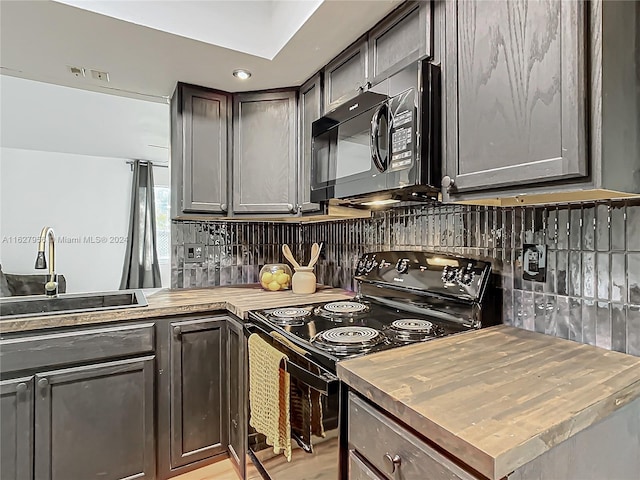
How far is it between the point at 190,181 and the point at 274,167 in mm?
511

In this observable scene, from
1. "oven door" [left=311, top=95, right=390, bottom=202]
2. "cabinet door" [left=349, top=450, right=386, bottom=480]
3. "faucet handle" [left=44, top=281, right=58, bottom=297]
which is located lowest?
"cabinet door" [left=349, top=450, right=386, bottom=480]

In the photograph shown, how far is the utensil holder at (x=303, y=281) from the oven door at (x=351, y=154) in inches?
22.4

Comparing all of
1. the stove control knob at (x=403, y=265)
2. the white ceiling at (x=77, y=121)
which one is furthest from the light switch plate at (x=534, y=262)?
the white ceiling at (x=77, y=121)

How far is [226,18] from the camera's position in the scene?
170 cm

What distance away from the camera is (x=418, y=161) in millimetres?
1169

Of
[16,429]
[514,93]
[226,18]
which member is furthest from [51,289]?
[514,93]

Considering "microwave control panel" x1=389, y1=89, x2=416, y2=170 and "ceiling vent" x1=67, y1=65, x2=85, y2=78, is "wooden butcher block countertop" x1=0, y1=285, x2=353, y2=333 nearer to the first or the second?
"microwave control panel" x1=389, y1=89, x2=416, y2=170

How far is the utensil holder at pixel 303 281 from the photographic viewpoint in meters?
2.18

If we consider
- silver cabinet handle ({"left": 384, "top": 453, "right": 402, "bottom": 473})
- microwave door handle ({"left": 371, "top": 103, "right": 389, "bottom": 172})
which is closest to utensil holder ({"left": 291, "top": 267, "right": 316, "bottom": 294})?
microwave door handle ({"left": 371, "top": 103, "right": 389, "bottom": 172})

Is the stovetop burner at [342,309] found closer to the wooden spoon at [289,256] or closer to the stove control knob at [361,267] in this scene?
the stove control knob at [361,267]

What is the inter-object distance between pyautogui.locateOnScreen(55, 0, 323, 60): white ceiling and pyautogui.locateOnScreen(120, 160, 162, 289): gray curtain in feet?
13.1

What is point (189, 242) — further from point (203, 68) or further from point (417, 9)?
point (417, 9)

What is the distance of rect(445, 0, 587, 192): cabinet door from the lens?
84 cm

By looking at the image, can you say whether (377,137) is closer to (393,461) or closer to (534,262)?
(534,262)
